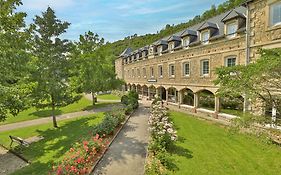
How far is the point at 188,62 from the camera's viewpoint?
799 inches

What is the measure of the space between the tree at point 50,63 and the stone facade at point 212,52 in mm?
12830

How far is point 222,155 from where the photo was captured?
969 centimetres

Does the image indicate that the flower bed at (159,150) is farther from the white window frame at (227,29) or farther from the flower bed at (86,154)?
the white window frame at (227,29)

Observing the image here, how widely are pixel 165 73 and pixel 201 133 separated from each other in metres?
13.3

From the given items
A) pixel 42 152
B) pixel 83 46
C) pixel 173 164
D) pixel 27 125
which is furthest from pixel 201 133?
pixel 83 46

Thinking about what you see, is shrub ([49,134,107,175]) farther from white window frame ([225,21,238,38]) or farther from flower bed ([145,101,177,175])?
white window frame ([225,21,238,38])

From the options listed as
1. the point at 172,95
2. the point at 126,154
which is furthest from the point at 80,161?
the point at 172,95

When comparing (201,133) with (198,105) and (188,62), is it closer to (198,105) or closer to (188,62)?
(198,105)

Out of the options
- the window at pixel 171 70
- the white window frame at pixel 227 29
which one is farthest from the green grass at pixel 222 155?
the window at pixel 171 70

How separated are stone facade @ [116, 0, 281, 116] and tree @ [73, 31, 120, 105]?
7083 mm

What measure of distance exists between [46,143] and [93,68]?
641 inches

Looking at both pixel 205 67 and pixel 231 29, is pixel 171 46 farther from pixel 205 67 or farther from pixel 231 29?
pixel 231 29

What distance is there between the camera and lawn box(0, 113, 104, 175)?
32.3 ft

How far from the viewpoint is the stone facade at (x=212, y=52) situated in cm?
1215
